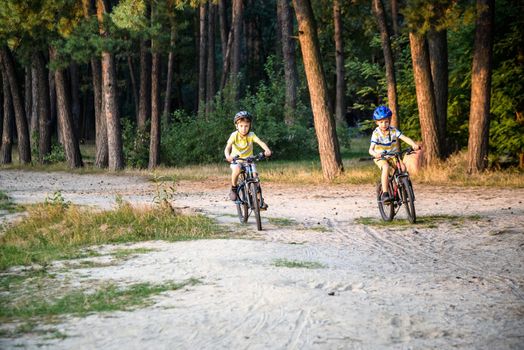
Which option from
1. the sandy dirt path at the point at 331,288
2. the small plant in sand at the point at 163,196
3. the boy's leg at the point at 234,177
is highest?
the boy's leg at the point at 234,177

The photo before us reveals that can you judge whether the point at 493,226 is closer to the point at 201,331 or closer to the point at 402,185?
the point at 402,185

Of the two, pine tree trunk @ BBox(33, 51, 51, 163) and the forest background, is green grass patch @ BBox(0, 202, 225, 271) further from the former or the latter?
pine tree trunk @ BBox(33, 51, 51, 163)

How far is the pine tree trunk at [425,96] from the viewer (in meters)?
24.7

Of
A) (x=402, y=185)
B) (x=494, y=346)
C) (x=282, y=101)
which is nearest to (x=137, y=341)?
(x=494, y=346)

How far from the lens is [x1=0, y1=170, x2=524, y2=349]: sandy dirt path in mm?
7328

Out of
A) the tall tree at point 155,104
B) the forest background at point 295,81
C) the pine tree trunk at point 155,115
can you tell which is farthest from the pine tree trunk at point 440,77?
the pine tree trunk at point 155,115

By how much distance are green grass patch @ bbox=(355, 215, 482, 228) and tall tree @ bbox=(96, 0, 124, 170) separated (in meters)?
17.0

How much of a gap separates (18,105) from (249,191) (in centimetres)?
2509

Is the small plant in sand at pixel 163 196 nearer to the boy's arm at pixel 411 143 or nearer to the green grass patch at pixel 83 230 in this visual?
the green grass patch at pixel 83 230

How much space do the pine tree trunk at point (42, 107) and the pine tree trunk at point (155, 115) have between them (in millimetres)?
5483

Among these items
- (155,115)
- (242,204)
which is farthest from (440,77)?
(242,204)

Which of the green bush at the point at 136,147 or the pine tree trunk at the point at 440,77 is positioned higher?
the pine tree trunk at the point at 440,77

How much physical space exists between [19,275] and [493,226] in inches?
302

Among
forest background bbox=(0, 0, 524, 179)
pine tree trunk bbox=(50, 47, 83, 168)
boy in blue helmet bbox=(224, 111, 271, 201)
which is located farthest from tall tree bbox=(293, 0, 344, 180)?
pine tree trunk bbox=(50, 47, 83, 168)
